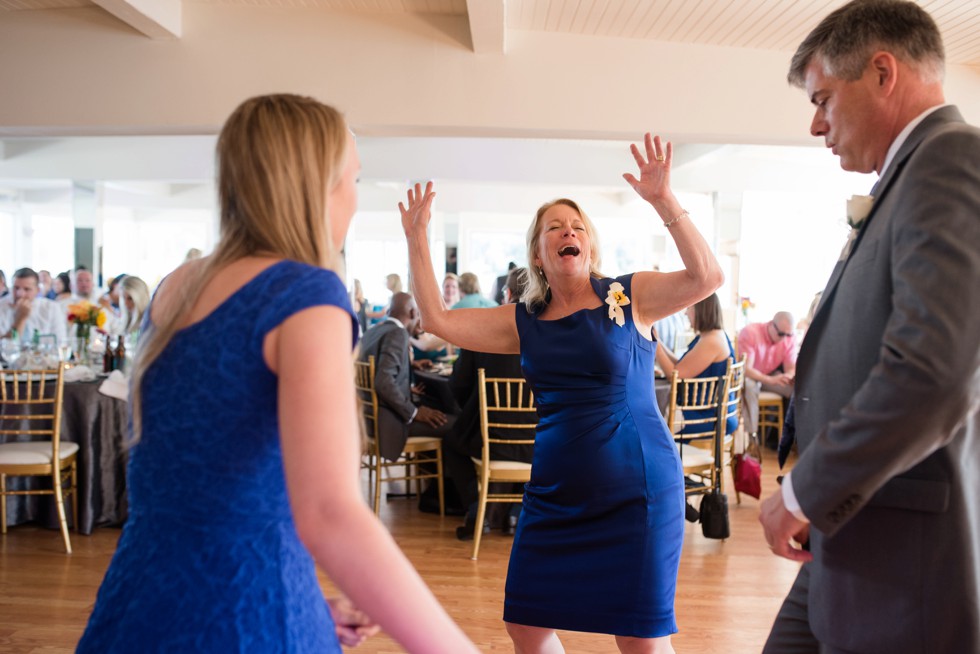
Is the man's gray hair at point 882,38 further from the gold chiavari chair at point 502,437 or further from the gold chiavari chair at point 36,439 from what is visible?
the gold chiavari chair at point 36,439

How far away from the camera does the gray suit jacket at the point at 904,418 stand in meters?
1.07

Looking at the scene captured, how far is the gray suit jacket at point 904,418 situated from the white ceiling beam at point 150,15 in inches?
194

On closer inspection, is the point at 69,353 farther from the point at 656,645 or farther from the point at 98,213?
the point at 98,213

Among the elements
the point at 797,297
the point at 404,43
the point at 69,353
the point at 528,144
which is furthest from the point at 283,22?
the point at 797,297

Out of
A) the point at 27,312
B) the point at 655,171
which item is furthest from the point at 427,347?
the point at 655,171

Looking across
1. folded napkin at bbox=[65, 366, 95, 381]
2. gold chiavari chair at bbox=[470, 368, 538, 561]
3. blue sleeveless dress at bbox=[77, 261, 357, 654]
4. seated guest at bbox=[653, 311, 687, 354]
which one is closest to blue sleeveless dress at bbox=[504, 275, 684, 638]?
blue sleeveless dress at bbox=[77, 261, 357, 654]

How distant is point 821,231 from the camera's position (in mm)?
13812

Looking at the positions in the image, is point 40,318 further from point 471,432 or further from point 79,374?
point 471,432

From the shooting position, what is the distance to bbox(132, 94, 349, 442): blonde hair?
987mm

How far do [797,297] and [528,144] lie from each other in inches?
249

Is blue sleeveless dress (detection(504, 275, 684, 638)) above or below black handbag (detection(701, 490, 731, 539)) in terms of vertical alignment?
above

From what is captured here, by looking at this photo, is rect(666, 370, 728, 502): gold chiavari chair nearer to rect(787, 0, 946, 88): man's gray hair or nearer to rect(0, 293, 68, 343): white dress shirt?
rect(787, 0, 946, 88): man's gray hair

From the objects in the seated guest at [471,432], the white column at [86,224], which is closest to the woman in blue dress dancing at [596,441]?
the seated guest at [471,432]

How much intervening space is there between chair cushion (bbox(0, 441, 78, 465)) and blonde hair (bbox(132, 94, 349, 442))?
13.3 ft
